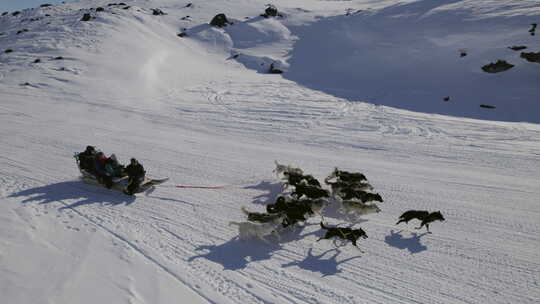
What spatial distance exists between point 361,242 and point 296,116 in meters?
8.10

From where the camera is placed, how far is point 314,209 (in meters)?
5.77

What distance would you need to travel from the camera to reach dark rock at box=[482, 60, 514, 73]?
1683 centimetres

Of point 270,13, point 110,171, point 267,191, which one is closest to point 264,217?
point 267,191

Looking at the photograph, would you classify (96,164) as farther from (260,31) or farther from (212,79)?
(260,31)

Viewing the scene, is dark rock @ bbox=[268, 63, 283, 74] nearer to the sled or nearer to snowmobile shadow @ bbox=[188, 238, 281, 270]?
the sled

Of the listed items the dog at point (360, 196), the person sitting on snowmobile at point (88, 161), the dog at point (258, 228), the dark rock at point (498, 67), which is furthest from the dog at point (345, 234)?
the dark rock at point (498, 67)

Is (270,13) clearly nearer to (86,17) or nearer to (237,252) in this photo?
(86,17)

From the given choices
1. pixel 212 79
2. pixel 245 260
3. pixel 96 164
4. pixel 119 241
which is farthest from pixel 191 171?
pixel 212 79

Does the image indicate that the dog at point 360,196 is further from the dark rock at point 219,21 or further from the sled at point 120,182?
the dark rock at point 219,21

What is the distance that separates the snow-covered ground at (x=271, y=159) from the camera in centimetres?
431

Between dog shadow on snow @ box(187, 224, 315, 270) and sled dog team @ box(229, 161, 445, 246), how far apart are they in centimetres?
11

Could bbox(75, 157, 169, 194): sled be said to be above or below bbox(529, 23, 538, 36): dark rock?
below

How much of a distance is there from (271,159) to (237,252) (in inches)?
163

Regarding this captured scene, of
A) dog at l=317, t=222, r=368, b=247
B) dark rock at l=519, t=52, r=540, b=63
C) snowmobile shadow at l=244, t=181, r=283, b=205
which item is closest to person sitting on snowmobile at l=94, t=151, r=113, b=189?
snowmobile shadow at l=244, t=181, r=283, b=205
